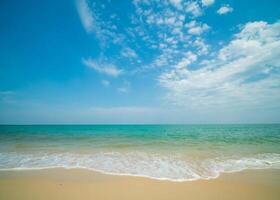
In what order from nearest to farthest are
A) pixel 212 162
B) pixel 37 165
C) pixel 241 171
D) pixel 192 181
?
pixel 192 181
pixel 241 171
pixel 37 165
pixel 212 162

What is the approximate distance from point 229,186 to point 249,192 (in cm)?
51

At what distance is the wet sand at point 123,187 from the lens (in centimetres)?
381

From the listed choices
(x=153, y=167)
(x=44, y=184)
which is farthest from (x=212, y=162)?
(x=44, y=184)

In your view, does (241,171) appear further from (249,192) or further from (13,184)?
(13,184)

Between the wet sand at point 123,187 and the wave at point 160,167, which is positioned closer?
the wet sand at point 123,187

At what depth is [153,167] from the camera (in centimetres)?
612

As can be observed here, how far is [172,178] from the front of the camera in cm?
494

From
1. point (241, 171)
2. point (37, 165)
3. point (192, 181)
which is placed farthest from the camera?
point (37, 165)

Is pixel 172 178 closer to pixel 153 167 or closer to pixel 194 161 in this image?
pixel 153 167

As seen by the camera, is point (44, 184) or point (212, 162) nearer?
point (44, 184)

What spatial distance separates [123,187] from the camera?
4277 millimetres

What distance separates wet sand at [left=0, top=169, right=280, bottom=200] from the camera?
381 centimetres

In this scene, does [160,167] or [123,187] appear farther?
[160,167]

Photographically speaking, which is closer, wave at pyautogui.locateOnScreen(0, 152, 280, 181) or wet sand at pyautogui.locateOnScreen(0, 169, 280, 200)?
wet sand at pyautogui.locateOnScreen(0, 169, 280, 200)
